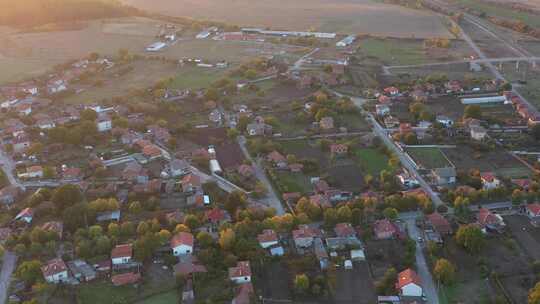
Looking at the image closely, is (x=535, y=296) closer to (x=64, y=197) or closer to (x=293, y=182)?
(x=293, y=182)

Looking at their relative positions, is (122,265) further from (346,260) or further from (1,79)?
(1,79)

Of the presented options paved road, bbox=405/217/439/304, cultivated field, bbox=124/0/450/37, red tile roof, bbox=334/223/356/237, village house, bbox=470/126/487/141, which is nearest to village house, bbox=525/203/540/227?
paved road, bbox=405/217/439/304

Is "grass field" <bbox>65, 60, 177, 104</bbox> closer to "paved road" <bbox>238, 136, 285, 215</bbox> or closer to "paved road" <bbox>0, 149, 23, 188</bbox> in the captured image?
"paved road" <bbox>0, 149, 23, 188</bbox>

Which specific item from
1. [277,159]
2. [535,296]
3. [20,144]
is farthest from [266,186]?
[20,144]

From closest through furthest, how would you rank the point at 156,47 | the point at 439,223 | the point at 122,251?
the point at 122,251
the point at 439,223
the point at 156,47

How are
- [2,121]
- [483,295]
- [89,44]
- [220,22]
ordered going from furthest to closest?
[220,22]
[89,44]
[2,121]
[483,295]

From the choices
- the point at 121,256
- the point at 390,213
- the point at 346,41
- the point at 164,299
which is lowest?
the point at 164,299

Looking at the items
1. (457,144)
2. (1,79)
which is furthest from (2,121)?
(457,144)
